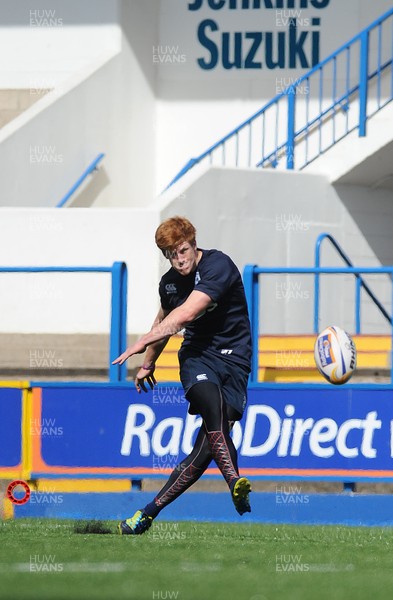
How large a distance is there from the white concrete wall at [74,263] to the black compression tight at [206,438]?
228 inches

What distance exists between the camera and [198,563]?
746cm

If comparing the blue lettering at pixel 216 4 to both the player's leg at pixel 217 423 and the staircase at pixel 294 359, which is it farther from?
the player's leg at pixel 217 423

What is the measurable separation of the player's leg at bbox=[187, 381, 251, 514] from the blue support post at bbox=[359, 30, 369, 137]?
27.6 ft

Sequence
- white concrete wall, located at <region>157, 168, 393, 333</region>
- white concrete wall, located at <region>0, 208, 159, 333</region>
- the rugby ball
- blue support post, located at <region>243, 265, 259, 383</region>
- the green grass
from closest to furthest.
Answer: the green grass, the rugby ball, blue support post, located at <region>243, 265, 259, 383</region>, white concrete wall, located at <region>0, 208, 159, 333</region>, white concrete wall, located at <region>157, 168, 393, 333</region>

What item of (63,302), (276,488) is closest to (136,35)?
(63,302)

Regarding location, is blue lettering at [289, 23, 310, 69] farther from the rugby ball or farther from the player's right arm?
the player's right arm

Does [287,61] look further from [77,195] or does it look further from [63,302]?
[63,302]

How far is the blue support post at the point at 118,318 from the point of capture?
10562 millimetres

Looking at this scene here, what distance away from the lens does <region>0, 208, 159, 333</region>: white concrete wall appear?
559 inches

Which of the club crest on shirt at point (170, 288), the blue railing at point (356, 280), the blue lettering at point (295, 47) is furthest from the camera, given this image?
the blue lettering at point (295, 47)

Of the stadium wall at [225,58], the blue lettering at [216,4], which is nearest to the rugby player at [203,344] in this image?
the stadium wall at [225,58]

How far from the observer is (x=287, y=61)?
1848 cm

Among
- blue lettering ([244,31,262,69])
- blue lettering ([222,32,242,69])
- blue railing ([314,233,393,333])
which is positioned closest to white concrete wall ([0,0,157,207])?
blue lettering ([222,32,242,69])

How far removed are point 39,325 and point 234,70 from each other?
5.88 m
